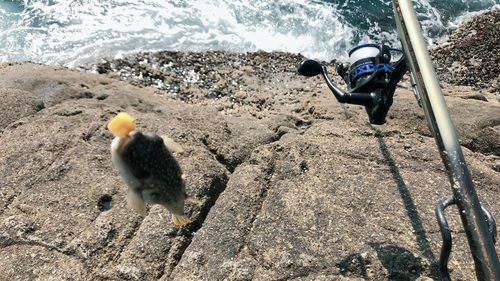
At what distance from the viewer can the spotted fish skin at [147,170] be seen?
1.01 metres

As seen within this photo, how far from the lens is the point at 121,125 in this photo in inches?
37.1

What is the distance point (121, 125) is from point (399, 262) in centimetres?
217

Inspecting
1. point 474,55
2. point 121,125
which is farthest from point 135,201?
point 474,55

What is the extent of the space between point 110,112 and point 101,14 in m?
7.77

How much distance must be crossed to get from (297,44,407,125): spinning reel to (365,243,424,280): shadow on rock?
113 cm

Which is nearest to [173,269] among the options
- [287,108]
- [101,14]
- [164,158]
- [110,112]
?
[164,158]

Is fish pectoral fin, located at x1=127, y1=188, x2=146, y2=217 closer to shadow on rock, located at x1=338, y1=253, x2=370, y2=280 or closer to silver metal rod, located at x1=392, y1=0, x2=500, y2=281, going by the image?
silver metal rod, located at x1=392, y1=0, x2=500, y2=281

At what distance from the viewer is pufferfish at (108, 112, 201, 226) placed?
989 millimetres

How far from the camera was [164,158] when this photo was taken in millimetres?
1158

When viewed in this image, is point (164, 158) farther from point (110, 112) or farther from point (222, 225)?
point (110, 112)

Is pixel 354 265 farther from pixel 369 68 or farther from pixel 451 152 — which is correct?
pixel 369 68

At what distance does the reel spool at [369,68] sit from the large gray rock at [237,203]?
2.32ft

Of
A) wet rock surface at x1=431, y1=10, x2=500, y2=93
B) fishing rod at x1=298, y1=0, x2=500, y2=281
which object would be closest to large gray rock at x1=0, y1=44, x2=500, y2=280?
fishing rod at x1=298, y1=0, x2=500, y2=281

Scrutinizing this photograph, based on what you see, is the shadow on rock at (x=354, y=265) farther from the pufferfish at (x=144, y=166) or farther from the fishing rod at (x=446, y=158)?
the pufferfish at (x=144, y=166)
